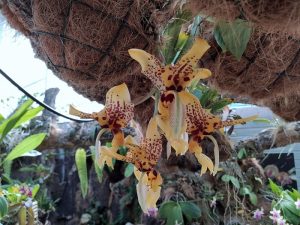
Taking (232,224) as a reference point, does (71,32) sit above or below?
above

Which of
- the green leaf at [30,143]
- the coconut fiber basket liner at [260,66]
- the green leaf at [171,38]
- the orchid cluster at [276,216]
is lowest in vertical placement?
the orchid cluster at [276,216]

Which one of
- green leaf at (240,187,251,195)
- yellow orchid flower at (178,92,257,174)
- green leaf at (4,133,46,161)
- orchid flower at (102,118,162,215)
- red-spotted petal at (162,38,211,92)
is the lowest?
orchid flower at (102,118,162,215)

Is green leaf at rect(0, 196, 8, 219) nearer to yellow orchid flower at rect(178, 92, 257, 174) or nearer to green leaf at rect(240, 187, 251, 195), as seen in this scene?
yellow orchid flower at rect(178, 92, 257, 174)

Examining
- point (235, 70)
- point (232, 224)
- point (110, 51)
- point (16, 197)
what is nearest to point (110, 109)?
point (110, 51)

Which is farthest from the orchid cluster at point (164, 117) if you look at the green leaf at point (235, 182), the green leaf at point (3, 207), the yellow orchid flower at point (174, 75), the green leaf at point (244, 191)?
the green leaf at point (244, 191)

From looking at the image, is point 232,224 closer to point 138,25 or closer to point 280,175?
point 280,175

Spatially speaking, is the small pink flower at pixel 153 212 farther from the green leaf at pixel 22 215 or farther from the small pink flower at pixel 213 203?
the green leaf at pixel 22 215

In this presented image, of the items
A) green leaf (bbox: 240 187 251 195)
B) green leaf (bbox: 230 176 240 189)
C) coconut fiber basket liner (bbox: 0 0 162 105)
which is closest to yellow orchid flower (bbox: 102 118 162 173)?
coconut fiber basket liner (bbox: 0 0 162 105)
